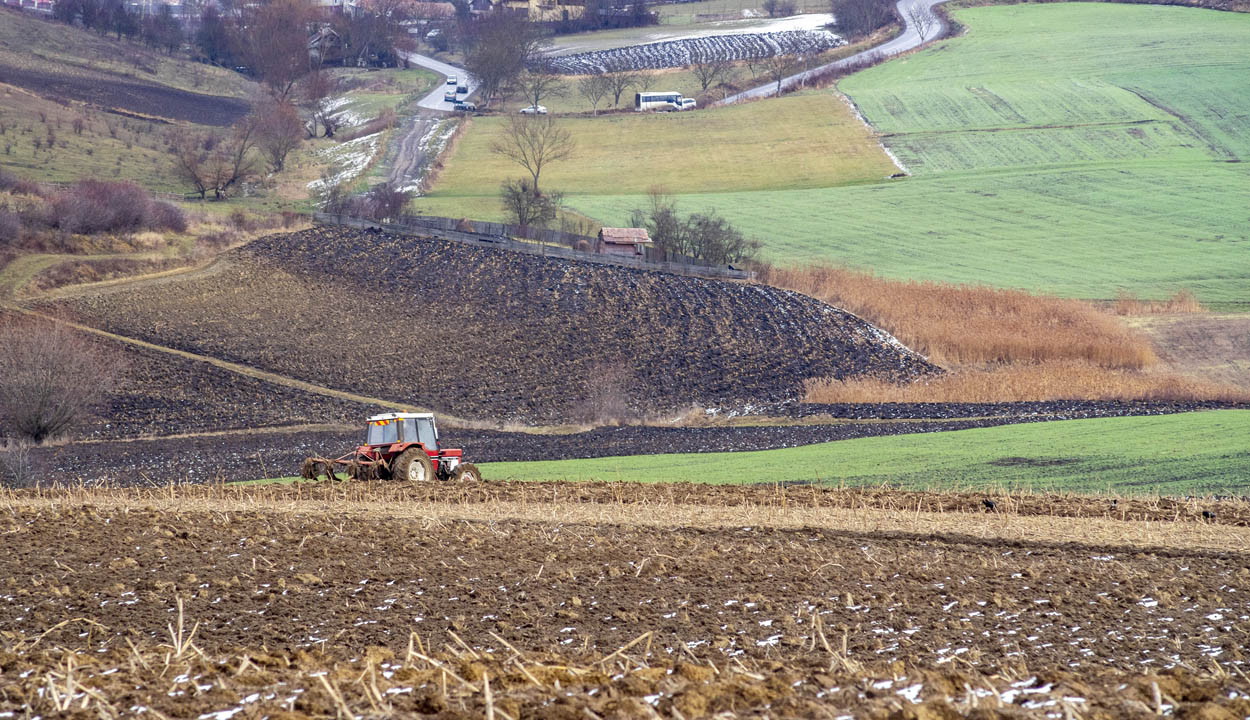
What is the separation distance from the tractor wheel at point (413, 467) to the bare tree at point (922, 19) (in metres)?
101

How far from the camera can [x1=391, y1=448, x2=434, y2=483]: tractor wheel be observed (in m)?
24.4

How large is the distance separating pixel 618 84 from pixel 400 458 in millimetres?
85442

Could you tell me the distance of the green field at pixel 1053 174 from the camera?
62.3m

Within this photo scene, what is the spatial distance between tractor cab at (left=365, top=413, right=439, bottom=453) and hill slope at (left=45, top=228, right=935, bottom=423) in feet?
54.4

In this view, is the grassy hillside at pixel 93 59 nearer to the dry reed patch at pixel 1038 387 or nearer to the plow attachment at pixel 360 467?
the dry reed patch at pixel 1038 387

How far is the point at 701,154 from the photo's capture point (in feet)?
289

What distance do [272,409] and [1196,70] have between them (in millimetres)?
80885

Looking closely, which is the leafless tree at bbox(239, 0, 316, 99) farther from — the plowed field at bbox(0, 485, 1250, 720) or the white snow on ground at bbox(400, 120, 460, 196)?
the plowed field at bbox(0, 485, 1250, 720)

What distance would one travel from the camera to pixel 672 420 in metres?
42.5

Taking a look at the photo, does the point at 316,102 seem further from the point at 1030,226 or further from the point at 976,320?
the point at 976,320

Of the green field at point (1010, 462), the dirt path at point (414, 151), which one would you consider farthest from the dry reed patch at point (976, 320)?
the dirt path at point (414, 151)

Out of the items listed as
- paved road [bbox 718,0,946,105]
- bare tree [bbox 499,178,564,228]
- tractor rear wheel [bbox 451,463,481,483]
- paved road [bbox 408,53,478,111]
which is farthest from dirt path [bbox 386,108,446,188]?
tractor rear wheel [bbox 451,463,481,483]

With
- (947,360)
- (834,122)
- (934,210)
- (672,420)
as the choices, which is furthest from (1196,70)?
(672,420)

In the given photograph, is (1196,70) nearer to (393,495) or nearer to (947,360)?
(947,360)
